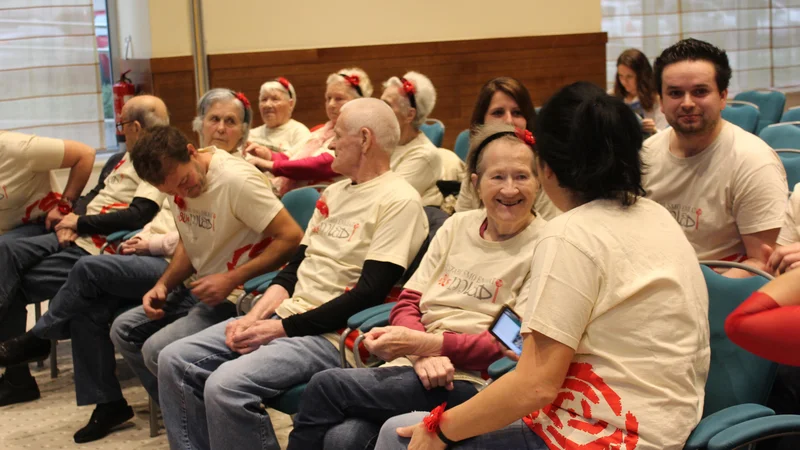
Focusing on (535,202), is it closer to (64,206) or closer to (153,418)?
(153,418)

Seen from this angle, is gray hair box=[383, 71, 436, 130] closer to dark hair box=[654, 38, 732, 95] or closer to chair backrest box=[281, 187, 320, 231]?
chair backrest box=[281, 187, 320, 231]

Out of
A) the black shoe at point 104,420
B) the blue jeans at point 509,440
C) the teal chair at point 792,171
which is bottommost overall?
the black shoe at point 104,420

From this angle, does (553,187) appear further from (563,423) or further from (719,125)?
(719,125)

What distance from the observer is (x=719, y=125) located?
2641 mm

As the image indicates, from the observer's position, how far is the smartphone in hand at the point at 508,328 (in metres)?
2.01

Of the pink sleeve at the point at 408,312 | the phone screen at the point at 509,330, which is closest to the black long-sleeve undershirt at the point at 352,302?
the pink sleeve at the point at 408,312

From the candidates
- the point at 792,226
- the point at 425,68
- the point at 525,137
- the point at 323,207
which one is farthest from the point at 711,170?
the point at 425,68

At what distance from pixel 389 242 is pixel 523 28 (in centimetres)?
474

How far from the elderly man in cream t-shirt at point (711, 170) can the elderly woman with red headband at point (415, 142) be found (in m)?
1.24

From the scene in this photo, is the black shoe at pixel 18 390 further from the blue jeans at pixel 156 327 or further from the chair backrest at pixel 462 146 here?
the chair backrest at pixel 462 146

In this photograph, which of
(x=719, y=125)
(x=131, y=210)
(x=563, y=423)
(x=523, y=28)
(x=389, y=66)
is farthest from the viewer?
(x=523, y=28)

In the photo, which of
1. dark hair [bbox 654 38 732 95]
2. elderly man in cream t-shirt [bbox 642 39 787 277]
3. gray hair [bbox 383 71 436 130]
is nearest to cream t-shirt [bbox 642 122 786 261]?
elderly man in cream t-shirt [bbox 642 39 787 277]

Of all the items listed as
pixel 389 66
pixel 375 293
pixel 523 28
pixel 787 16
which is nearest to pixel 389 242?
pixel 375 293

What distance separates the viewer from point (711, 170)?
2600 millimetres
